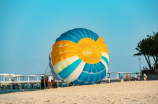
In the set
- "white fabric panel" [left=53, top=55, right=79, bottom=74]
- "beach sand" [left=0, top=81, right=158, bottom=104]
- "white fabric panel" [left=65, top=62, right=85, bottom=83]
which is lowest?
"beach sand" [left=0, top=81, right=158, bottom=104]

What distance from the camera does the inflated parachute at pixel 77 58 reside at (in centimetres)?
2220

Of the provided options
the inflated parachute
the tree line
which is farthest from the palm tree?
the inflated parachute

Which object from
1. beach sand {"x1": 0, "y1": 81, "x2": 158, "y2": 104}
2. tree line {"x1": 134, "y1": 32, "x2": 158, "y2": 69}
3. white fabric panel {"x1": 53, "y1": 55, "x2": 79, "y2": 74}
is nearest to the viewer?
beach sand {"x1": 0, "y1": 81, "x2": 158, "y2": 104}

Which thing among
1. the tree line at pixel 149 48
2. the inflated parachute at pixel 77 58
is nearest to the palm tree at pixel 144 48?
the tree line at pixel 149 48

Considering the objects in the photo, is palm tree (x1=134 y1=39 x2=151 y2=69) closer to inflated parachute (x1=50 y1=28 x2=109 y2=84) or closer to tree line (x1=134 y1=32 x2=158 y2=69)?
tree line (x1=134 y1=32 x2=158 y2=69)

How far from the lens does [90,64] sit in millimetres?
22562

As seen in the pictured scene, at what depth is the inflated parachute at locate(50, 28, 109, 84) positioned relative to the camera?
22.2m

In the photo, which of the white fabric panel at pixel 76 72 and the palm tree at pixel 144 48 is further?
the palm tree at pixel 144 48

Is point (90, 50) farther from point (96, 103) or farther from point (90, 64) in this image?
point (96, 103)

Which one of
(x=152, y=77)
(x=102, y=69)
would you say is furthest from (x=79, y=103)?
(x=152, y=77)

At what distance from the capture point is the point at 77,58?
22234 millimetres

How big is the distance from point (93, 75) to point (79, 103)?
12.5 meters

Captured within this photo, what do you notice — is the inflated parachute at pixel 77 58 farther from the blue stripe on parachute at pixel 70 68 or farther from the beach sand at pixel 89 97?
the beach sand at pixel 89 97

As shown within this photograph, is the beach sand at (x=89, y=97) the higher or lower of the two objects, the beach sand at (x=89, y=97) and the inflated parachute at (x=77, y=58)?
the lower
